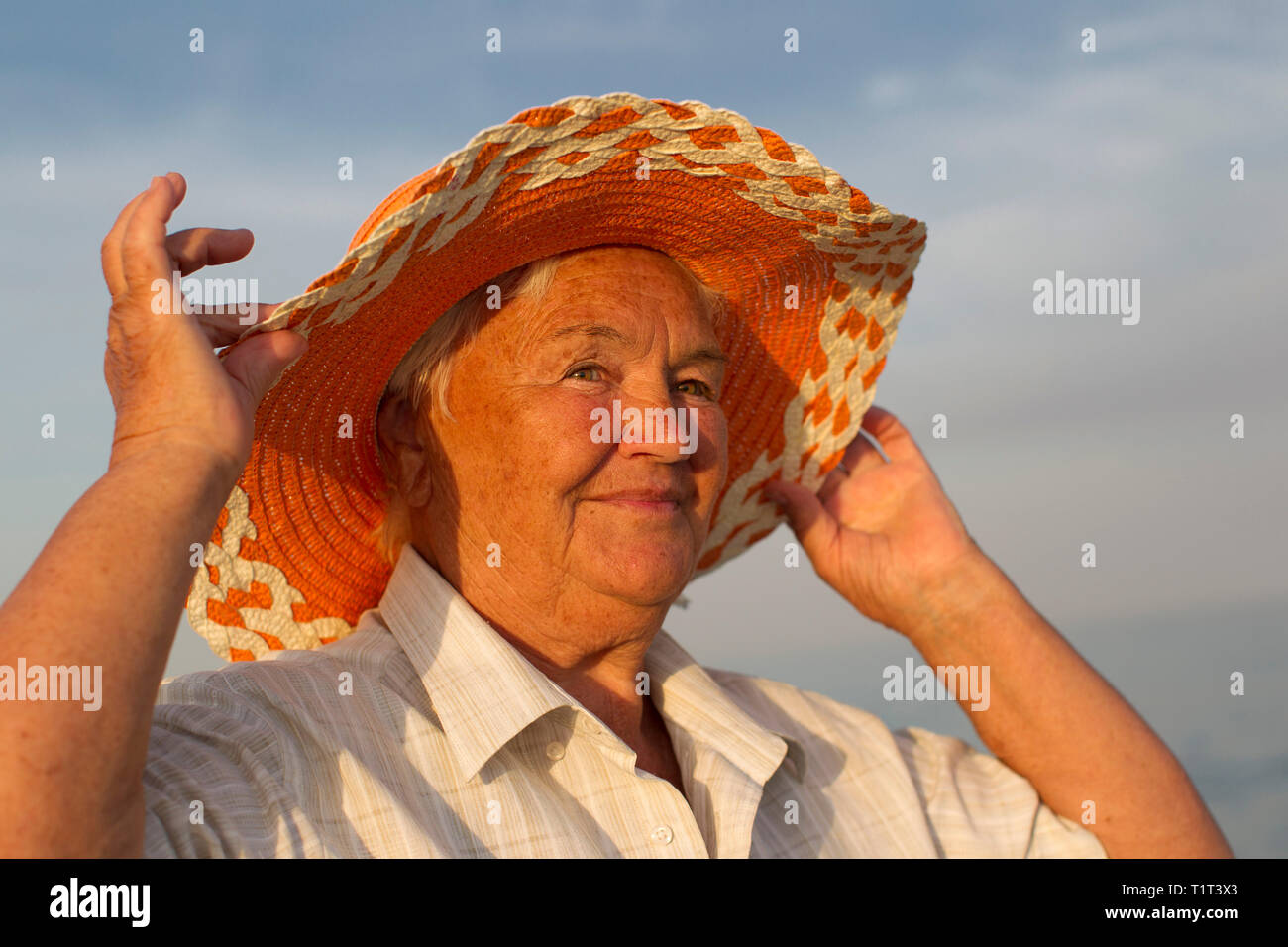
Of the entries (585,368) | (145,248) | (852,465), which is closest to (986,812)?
(852,465)

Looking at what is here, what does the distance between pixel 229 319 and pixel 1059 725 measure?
6.75 feet

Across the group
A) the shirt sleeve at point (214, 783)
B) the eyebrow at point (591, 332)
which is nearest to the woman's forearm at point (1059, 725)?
the eyebrow at point (591, 332)

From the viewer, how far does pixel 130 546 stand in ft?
5.11

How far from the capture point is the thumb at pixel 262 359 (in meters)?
1.88

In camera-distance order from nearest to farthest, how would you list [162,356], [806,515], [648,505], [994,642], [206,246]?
[162,356], [206,246], [648,505], [994,642], [806,515]

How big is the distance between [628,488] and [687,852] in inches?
28.4

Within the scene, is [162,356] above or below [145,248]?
below

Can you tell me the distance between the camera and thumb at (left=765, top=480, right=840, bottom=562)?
3.12m

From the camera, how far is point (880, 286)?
283 cm

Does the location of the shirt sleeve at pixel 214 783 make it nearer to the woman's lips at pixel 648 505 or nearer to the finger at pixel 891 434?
the woman's lips at pixel 648 505

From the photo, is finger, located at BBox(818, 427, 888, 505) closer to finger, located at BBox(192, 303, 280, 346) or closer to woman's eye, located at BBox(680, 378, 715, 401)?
woman's eye, located at BBox(680, 378, 715, 401)

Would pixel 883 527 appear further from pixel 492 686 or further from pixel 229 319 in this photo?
pixel 229 319
